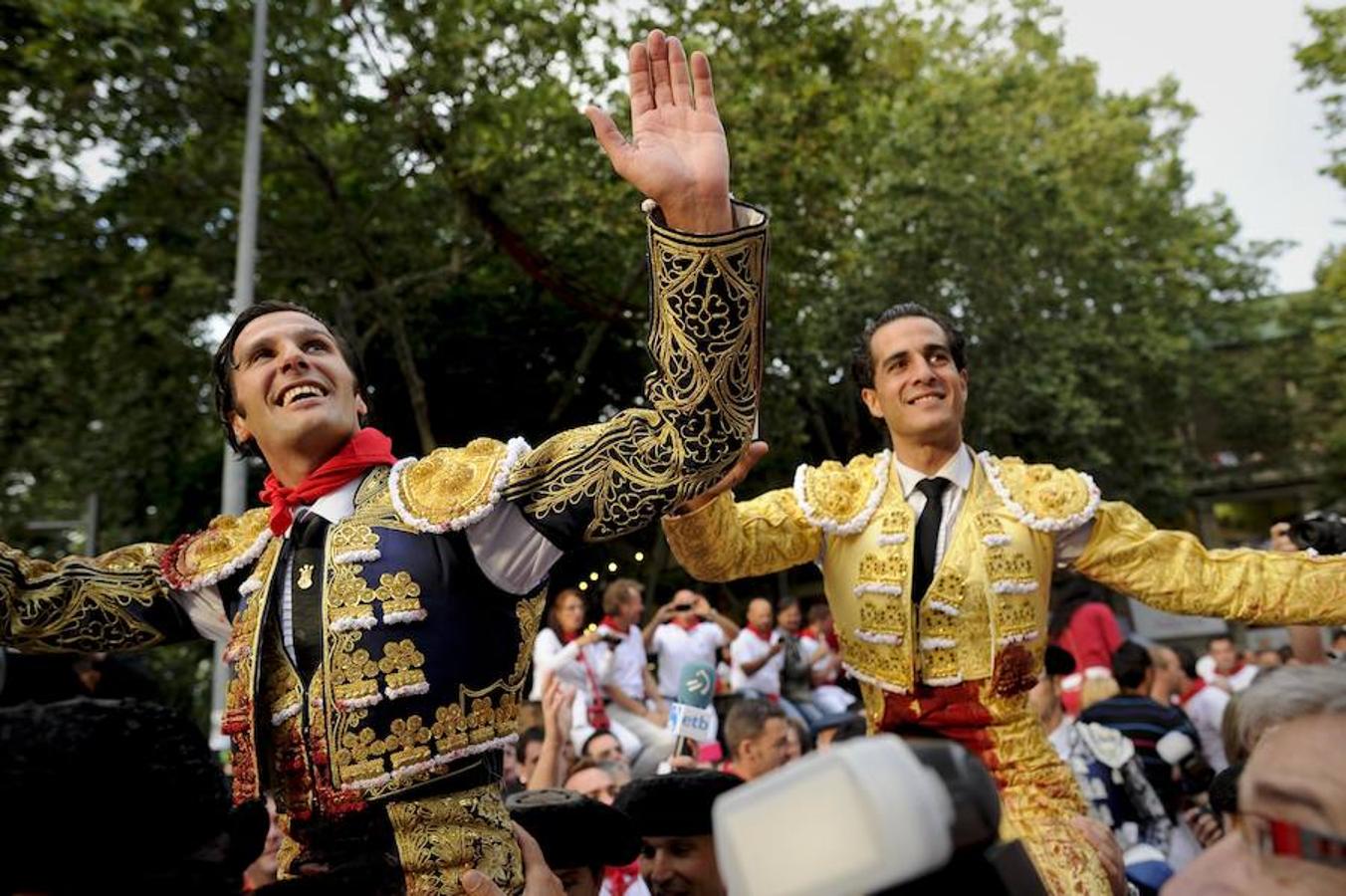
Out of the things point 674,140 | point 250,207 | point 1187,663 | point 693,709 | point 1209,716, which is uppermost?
point 250,207

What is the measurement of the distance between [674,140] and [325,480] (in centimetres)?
107

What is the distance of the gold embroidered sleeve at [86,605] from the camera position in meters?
2.66

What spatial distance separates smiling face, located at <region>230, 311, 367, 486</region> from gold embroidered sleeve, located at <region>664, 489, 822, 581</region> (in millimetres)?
853

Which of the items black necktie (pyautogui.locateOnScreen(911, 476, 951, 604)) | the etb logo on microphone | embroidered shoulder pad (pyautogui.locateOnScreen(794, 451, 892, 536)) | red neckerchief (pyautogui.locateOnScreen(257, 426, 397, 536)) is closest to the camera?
red neckerchief (pyautogui.locateOnScreen(257, 426, 397, 536))

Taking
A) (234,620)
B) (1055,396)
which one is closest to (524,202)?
(1055,396)

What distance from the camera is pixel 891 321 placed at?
12.0 ft

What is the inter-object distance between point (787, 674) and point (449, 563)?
28.5ft

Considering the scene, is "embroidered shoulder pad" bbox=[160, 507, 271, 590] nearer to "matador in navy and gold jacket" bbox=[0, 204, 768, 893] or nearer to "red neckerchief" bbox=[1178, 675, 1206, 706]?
"matador in navy and gold jacket" bbox=[0, 204, 768, 893]

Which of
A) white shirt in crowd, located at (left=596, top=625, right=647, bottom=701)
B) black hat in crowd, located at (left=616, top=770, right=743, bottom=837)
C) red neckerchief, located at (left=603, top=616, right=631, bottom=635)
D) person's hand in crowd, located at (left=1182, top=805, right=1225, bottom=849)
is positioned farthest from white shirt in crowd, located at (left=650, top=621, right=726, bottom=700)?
black hat in crowd, located at (left=616, top=770, right=743, bottom=837)

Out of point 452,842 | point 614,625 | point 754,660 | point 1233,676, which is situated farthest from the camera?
point 1233,676

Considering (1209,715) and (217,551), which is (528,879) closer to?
(217,551)

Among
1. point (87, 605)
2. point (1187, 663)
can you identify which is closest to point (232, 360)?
point (87, 605)

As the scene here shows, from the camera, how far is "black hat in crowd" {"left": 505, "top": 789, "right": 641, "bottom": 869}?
328 centimetres

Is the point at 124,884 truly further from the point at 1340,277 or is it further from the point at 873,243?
the point at 1340,277
